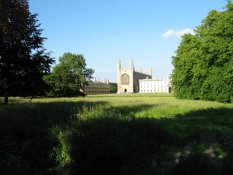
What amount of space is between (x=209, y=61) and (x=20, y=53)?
2550 cm

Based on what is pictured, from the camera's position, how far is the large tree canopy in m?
36.7

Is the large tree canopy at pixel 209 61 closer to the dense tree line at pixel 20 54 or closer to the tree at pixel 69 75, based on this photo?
the dense tree line at pixel 20 54

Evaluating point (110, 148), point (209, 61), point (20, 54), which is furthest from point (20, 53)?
point (209, 61)

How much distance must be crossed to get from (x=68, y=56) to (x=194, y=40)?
40.2m

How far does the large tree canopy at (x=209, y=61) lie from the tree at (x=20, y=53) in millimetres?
21245

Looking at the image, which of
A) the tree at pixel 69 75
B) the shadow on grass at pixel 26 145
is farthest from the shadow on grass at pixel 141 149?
the tree at pixel 69 75

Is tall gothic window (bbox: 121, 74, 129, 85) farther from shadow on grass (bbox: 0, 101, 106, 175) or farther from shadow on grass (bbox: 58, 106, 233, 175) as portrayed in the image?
shadow on grass (bbox: 58, 106, 233, 175)

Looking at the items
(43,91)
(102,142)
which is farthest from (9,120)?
(43,91)

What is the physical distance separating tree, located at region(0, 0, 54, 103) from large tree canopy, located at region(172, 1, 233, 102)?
69.7 ft

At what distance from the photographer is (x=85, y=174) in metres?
8.03

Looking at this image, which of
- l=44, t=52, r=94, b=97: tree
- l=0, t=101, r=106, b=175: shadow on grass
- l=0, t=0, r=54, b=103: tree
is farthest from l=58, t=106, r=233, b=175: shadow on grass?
l=44, t=52, r=94, b=97: tree

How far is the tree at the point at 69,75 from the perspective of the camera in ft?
227

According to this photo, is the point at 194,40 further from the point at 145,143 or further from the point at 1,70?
the point at 145,143

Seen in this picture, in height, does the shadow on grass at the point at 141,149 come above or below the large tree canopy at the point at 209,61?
below
